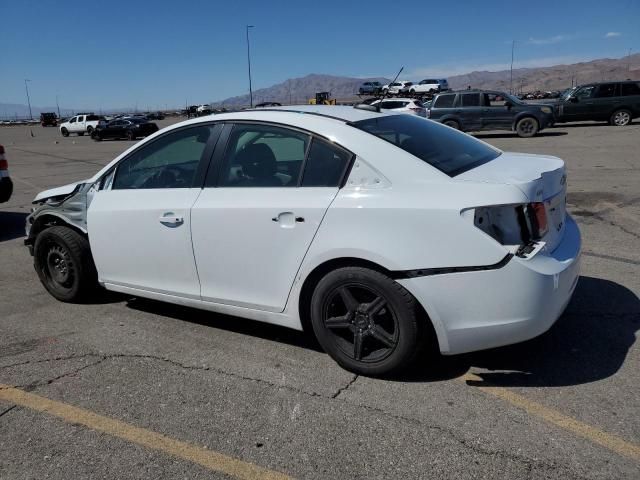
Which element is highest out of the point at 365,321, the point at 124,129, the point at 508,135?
the point at 365,321

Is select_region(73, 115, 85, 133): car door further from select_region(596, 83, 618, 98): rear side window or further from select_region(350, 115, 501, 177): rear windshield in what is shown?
select_region(350, 115, 501, 177): rear windshield

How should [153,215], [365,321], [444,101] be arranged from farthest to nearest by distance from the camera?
[444,101]
[153,215]
[365,321]

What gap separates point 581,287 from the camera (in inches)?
184

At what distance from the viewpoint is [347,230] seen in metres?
3.13

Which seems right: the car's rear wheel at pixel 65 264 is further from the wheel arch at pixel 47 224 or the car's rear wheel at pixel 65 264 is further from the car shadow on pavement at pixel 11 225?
the car shadow on pavement at pixel 11 225

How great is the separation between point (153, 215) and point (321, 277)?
136 centimetres

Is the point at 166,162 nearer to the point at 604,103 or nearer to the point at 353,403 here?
the point at 353,403

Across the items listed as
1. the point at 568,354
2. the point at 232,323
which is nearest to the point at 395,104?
the point at 232,323

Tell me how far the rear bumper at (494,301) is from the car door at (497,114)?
19.2 m

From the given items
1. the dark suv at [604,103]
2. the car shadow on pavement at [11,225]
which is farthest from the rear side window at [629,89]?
the car shadow on pavement at [11,225]

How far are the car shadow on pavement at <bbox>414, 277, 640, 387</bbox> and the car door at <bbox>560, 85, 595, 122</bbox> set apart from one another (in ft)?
68.8

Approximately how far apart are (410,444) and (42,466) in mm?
1748

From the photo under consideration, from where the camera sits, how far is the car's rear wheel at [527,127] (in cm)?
2066

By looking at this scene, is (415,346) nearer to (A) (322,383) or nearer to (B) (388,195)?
(A) (322,383)
